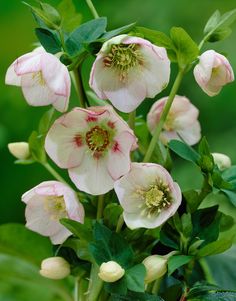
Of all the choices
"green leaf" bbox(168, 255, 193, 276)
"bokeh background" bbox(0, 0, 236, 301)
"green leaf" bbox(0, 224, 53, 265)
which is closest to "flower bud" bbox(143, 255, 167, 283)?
"green leaf" bbox(168, 255, 193, 276)

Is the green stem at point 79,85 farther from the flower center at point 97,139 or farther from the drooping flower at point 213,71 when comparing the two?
the drooping flower at point 213,71

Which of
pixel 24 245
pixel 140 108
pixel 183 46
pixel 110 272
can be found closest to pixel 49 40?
pixel 183 46

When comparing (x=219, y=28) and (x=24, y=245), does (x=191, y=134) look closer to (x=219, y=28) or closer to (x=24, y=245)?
(x=219, y=28)

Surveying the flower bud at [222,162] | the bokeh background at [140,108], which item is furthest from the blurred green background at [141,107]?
the flower bud at [222,162]

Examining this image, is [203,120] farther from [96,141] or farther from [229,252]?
[96,141]

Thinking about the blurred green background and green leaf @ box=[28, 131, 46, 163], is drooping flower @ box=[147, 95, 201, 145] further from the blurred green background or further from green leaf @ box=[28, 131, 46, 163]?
the blurred green background

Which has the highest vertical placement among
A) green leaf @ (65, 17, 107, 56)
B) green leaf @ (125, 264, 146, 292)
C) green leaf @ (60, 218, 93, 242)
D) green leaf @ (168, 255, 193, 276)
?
green leaf @ (65, 17, 107, 56)
